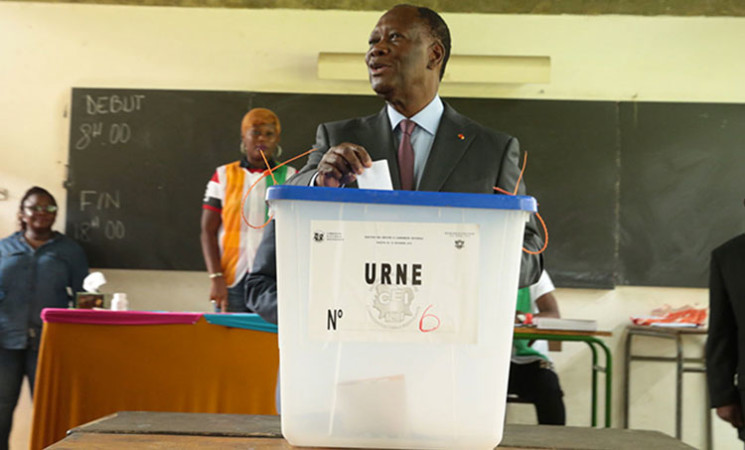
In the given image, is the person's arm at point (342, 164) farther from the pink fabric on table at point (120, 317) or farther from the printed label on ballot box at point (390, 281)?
the pink fabric on table at point (120, 317)

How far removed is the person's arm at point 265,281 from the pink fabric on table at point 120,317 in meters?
1.59

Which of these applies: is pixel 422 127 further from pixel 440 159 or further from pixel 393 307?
pixel 393 307

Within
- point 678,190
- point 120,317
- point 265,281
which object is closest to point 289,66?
point 120,317

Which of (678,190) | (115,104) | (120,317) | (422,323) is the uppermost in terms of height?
(115,104)

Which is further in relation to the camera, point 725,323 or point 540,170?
point 540,170

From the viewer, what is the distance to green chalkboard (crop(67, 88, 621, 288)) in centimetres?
423

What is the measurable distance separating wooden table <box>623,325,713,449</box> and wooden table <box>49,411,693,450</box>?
120 inches

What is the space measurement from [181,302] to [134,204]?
0.65m

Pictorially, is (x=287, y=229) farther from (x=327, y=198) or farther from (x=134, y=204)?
(x=134, y=204)

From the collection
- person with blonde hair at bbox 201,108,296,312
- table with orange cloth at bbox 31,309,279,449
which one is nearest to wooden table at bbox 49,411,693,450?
table with orange cloth at bbox 31,309,279,449

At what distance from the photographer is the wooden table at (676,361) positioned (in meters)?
3.81

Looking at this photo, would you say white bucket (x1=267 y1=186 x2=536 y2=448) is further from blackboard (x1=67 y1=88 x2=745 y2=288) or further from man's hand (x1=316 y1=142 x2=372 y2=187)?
blackboard (x1=67 y1=88 x2=745 y2=288)

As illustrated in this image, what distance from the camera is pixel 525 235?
101 centimetres

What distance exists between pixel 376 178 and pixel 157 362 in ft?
6.95
